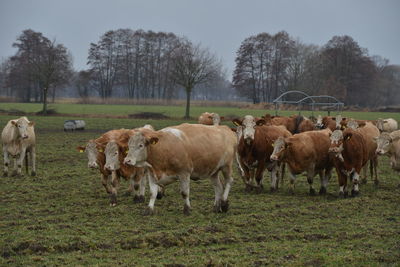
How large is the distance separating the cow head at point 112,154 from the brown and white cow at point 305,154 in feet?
12.4

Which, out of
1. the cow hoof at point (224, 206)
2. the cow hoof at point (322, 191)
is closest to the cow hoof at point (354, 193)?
the cow hoof at point (322, 191)

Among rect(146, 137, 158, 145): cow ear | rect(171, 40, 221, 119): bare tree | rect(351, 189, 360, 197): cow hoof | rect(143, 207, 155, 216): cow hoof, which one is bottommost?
rect(143, 207, 155, 216): cow hoof

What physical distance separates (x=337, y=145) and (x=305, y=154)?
0.81 metres

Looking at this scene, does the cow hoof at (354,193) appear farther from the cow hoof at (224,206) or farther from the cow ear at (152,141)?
the cow ear at (152,141)

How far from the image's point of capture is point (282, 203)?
10141 millimetres

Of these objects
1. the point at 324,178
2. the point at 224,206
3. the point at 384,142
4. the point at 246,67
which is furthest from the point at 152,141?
the point at 246,67

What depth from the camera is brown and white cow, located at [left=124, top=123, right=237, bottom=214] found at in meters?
8.54

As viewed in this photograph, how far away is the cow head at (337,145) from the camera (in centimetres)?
1043

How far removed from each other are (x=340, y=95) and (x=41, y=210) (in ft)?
197

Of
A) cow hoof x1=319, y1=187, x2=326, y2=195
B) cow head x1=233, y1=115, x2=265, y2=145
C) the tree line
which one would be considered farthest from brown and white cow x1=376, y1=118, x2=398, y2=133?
the tree line

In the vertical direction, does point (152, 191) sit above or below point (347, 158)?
below

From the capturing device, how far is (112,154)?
9.51m

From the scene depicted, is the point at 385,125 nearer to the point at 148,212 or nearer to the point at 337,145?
the point at 337,145

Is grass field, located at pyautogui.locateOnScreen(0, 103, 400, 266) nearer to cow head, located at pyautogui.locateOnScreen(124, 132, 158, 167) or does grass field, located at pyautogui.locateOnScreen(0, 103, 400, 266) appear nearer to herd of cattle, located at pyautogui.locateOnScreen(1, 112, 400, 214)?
herd of cattle, located at pyautogui.locateOnScreen(1, 112, 400, 214)
